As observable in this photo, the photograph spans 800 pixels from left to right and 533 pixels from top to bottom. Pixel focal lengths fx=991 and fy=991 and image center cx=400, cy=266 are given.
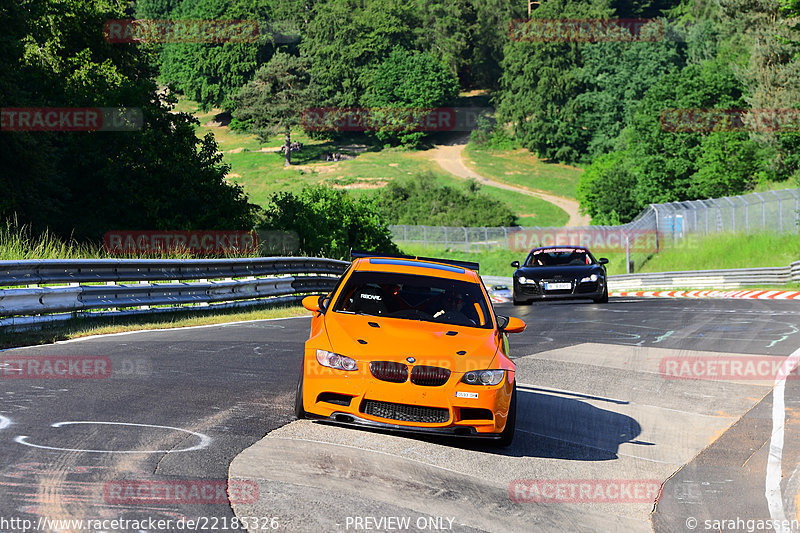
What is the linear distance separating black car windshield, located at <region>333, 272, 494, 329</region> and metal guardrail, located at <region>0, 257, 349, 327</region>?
19.3 ft

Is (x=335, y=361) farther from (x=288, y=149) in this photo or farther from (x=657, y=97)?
(x=288, y=149)

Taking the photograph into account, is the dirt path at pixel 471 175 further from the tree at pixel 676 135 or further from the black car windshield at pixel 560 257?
the black car windshield at pixel 560 257

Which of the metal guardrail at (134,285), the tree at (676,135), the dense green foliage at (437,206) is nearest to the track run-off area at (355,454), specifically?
the metal guardrail at (134,285)

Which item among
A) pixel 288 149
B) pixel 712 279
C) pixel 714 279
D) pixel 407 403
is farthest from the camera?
pixel 288 149

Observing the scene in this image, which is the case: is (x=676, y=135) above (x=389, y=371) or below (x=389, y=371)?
below

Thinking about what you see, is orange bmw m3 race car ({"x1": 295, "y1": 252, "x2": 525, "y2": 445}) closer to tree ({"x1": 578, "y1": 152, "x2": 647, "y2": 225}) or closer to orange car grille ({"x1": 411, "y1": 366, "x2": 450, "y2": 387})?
orange car grille ({"x1": 411, "y1": 366, "x2": 450, "y2": 387})

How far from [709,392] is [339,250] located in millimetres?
29459

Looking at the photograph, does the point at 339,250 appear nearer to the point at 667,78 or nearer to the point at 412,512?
the point at 412,512

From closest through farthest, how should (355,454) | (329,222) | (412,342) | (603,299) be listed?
(355,454) < (412,342) < (603,299) < (329,222)

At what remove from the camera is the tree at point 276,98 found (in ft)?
410

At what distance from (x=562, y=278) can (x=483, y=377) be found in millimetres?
15819

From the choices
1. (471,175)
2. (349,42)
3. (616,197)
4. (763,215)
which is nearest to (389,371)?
(763,215)

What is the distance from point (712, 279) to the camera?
39094 mm

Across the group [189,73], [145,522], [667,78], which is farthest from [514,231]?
[189,73]
